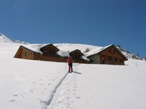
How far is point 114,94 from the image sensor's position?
972cm

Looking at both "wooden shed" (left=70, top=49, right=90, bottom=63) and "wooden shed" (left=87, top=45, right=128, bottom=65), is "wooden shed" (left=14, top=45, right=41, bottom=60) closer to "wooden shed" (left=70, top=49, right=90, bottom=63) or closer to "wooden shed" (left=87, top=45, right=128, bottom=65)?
"wooden shed" (left=70, top=49, right=90, bottom=63)

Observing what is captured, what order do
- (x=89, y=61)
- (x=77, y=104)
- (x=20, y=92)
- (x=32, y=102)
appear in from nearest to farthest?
(x=32, y=102) < (x=77, y=104) < (x=20, y=92) < (x=89, y=61)

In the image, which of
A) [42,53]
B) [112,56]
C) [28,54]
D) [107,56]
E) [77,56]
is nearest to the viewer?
[42,53]

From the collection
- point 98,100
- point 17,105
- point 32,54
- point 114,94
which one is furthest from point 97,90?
point 32,54

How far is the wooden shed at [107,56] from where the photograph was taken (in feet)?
145

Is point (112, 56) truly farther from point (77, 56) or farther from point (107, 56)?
point (77, 56)

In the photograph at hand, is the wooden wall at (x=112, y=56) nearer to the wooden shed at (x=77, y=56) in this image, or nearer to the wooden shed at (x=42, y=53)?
the wooden shed at (x=77, y=56)

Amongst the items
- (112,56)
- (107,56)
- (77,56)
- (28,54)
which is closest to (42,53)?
(28,54)

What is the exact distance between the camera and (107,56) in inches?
1820

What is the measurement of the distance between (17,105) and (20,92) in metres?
1.54

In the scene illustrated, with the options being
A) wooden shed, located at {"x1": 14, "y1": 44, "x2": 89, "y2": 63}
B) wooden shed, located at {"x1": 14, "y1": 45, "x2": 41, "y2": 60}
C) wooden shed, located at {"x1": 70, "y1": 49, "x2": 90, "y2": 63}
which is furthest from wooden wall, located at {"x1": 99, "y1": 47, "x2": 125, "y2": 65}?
wooden shed, located at {"x1": 14, "y1": 45, "x2": 41, "y2": 60}

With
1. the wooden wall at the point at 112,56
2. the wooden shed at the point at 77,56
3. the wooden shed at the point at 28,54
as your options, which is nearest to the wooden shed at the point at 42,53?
the wooden shed at the point at 28,54

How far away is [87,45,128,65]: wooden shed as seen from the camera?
44331 mm

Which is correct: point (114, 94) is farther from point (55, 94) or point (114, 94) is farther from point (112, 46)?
point (112, 46)
